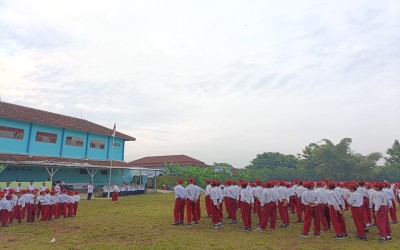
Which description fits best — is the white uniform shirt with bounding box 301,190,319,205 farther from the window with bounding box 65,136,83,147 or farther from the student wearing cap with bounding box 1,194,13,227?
the window with bounding box 65,136,83,147

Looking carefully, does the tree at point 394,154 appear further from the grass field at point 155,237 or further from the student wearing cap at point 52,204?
the student wearing cap at point 52,204

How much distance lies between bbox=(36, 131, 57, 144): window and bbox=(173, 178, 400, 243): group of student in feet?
70.8

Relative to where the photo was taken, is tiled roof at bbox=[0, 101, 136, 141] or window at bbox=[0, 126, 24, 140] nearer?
window at bbox=[0, 126, 24, 140]

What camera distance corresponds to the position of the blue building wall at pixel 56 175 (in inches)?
1023

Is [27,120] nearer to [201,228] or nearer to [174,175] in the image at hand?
[174,175]

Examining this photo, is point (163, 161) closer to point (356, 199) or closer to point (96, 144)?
point (96, 144)

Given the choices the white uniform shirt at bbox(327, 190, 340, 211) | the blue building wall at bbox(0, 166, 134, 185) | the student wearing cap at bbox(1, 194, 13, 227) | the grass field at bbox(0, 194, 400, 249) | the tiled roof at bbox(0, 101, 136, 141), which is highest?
the tiled roof at bbox(0, 101, 136, 141)

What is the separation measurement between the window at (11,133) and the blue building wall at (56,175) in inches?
115

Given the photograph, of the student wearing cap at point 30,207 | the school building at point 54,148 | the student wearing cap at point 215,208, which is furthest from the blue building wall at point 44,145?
the student wearing cap at point 215,208

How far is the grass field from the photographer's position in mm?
9562

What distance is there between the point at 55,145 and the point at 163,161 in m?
27.7

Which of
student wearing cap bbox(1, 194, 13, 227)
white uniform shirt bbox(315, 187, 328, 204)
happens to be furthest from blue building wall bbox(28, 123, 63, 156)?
white uniform shirt bbox(315, 187, 328, 204)

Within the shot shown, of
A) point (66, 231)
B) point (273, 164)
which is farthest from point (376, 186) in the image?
point (273, 164)

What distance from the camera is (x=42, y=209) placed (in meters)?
14.9
